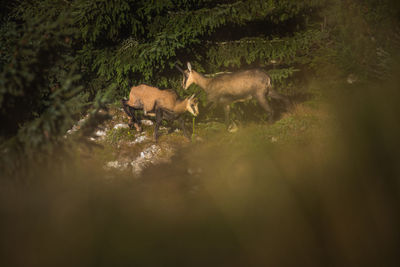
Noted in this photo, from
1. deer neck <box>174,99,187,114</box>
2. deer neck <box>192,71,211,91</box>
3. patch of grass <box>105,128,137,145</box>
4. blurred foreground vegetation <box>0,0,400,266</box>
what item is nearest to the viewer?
blurred foreground vegetation <box>0,0,400,266</box>

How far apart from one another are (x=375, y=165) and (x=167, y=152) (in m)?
5.24

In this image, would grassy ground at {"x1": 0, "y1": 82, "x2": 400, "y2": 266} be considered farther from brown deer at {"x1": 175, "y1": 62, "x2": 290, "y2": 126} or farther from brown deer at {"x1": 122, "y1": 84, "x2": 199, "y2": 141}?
brown deer at {"x1": 175, "y1": 62, "x2": 290, "y2": 126}

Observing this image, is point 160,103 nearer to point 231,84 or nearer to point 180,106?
point 180,106

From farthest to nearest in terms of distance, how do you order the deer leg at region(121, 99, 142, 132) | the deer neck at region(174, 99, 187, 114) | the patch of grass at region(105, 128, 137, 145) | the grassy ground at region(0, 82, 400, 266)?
the patch of grass at region(105, 128, 137, 145), the deer leg at region(121, 99, 142, 132), the deer neck at region(174, 99, 187, 114), the grassy ground at region(0, 82, 400, 266)

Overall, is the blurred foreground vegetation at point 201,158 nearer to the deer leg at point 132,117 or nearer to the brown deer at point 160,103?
the deer leg at point 132,117

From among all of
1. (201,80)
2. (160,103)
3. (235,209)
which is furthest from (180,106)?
(235,209)

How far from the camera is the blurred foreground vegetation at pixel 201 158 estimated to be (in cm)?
461

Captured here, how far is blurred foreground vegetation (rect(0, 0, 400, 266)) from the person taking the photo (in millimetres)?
4613

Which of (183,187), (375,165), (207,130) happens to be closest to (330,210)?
(375,165)

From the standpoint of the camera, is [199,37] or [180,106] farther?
[199,37]

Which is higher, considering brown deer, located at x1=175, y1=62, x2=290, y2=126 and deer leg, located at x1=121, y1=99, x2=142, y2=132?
brown deer, located at x1=175, y1=62, x2=290, y2=126

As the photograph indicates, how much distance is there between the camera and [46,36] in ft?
16.2

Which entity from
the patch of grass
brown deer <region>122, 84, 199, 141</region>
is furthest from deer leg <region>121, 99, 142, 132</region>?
brown deer <region>122, 84, 199, 141</region>

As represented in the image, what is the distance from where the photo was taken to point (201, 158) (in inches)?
313
